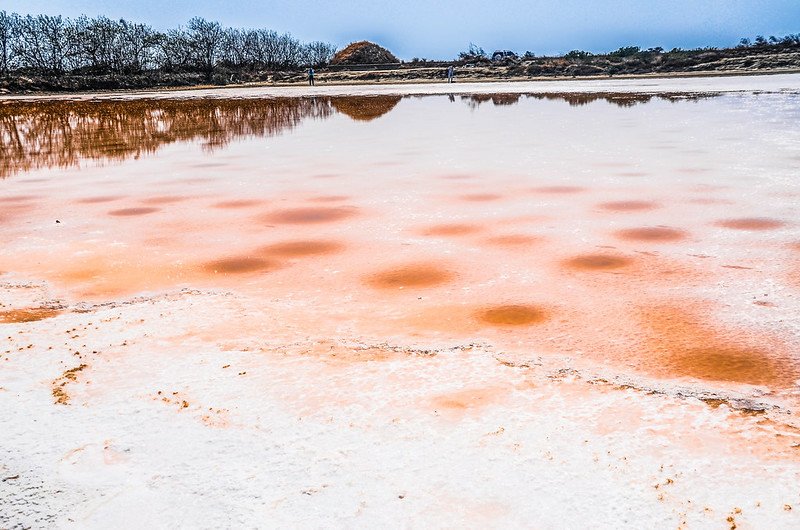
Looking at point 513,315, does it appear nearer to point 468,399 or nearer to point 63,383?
point 468,399

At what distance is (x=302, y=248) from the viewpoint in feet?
20.0

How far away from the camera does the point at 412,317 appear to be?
4.32 metres

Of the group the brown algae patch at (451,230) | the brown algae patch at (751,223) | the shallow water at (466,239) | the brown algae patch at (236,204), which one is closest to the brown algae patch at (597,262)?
the shallow water at (466,239)

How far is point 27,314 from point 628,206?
20.0 feet

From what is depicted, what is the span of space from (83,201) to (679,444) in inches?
315

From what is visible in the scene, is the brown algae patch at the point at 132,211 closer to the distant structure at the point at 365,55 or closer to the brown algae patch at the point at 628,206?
the brown algae patch at the point at 628,206

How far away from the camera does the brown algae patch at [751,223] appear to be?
20.6ft

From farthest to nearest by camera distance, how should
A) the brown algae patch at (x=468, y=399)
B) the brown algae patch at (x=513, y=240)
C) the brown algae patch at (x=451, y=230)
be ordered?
the brown algae patch at (x=451, y=230)
the brown algae patch at (x=513, y=240)
the brown algae patch at (x=468, y=399)

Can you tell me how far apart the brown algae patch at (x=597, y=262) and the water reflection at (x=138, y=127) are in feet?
33.4

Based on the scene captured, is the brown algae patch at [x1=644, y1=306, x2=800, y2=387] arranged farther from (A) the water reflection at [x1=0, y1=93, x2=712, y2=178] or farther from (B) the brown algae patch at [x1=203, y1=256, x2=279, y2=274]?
(A) the water reflection at [x1=0, y1=93, x2=712, y2=178]

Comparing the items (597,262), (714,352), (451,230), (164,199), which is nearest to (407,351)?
(714,352)

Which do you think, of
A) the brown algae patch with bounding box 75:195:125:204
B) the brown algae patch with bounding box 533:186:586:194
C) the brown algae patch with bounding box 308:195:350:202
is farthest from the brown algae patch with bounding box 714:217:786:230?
the brown algae patch with bounding box 75:195:125:204

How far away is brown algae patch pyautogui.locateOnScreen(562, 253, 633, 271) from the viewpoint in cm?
527

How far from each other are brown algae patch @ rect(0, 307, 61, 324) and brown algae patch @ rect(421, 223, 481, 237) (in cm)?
343
